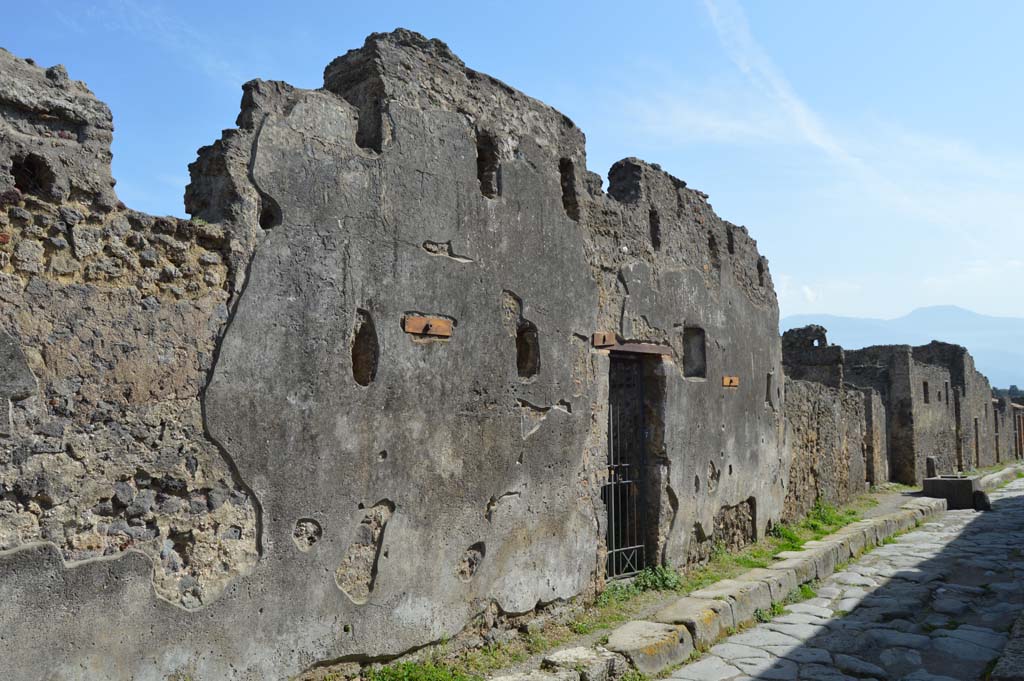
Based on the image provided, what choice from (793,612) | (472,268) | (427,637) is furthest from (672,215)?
(427,637)

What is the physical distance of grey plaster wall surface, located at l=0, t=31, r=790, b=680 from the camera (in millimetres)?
2859

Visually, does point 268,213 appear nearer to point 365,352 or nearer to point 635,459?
point 365,352

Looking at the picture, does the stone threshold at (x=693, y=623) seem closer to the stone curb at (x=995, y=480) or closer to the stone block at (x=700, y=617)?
the stone block at (x=700, y=617)

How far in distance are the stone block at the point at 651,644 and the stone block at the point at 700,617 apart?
0.08 m

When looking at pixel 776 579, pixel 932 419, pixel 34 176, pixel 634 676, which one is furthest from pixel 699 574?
pixel 932 419

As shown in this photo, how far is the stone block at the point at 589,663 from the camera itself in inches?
161

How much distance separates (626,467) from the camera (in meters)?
6.16

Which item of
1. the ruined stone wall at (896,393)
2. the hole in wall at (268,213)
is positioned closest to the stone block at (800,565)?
the hole in wall at (268,213)

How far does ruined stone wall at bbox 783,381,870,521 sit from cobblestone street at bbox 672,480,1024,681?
1106 mm

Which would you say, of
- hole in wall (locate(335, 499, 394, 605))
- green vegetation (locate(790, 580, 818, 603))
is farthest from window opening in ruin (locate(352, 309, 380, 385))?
green vegetation (locate(790, 580, 818, 603))

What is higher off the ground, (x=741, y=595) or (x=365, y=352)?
Answer: (x=365, y=352)

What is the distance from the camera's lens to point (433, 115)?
4.30m

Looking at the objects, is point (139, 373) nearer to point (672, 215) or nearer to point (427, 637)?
point (427, 637)

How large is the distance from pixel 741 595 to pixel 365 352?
3348mm
